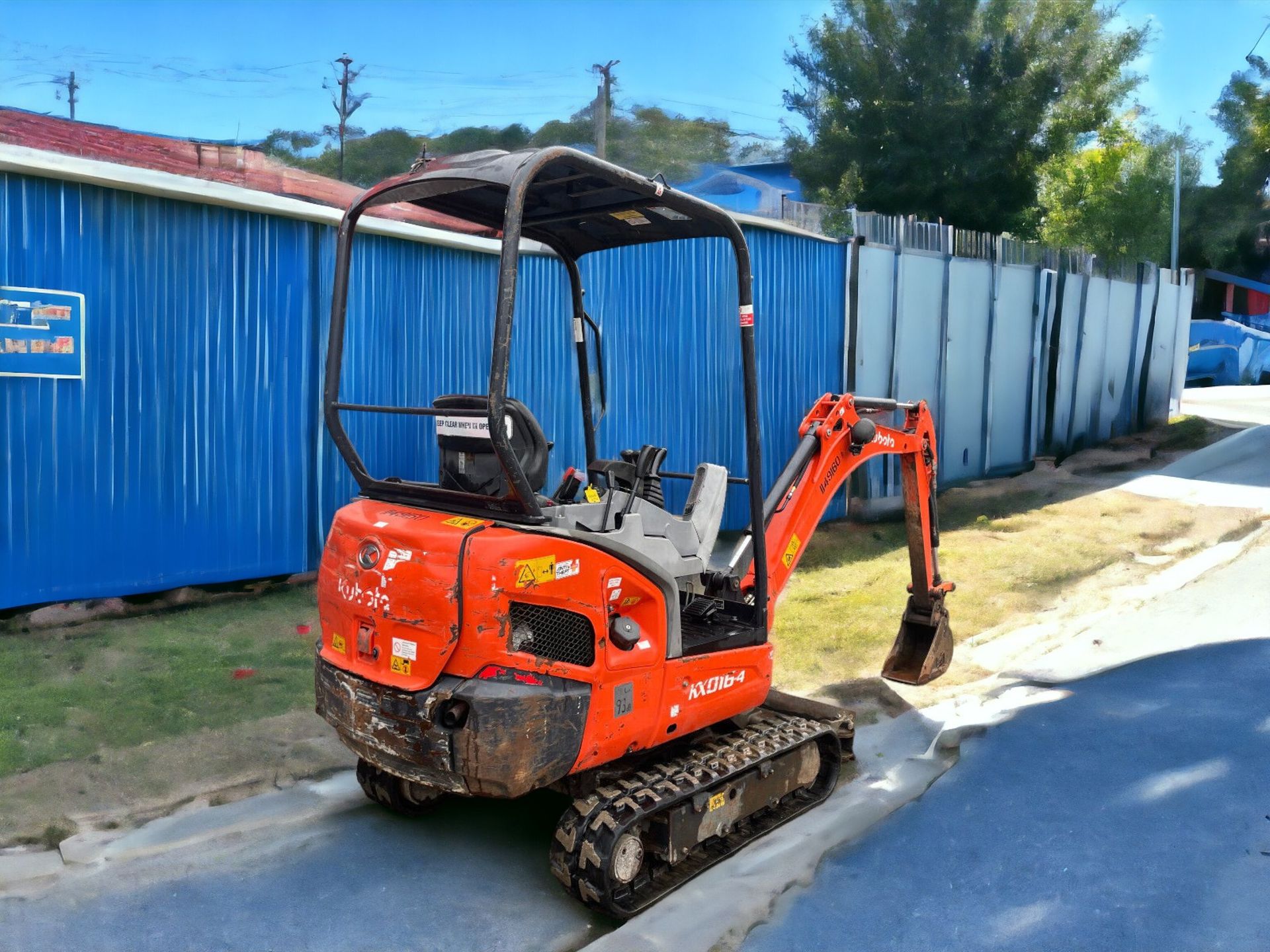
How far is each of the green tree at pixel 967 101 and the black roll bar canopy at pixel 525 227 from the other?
24.3 meters

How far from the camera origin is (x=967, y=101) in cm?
2706

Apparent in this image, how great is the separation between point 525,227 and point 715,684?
235 cm

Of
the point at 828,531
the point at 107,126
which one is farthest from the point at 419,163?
the point at 107,126

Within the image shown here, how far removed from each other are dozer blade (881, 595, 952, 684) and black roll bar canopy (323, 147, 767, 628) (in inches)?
82.0

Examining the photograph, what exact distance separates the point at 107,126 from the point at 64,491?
13.5m

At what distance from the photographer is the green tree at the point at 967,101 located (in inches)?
1065

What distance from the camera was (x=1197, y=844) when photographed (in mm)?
4551

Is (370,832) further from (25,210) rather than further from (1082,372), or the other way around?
(1082,372)

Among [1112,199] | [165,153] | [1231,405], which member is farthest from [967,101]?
[165,153]

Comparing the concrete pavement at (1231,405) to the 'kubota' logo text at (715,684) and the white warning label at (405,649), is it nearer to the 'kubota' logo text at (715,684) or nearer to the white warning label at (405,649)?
the 'kubota' logo text at (715,684)

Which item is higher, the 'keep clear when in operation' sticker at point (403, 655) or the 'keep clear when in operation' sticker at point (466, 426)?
the 'keep clear when in operation' sticker at point (466, 426)

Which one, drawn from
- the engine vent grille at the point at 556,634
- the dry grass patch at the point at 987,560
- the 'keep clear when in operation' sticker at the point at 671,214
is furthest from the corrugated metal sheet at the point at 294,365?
the engine vent grille at the point at 556,634

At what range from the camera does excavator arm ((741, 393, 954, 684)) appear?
5.49m

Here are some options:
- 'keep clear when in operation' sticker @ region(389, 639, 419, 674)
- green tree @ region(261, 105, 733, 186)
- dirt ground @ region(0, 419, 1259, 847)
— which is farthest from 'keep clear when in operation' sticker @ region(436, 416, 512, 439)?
green tree @ region(261, 105, 733, 186)
